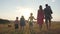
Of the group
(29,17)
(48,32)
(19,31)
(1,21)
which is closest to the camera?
(48,32)

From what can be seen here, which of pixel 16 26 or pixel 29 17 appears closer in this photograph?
pixel 29 17

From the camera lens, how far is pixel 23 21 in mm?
11555

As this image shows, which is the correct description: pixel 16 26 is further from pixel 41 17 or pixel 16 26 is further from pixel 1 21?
pixel 1 21

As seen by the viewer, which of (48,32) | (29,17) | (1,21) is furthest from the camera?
(1,21)

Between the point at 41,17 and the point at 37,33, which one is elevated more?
the point at 41,17

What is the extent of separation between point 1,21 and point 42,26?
31.4ft

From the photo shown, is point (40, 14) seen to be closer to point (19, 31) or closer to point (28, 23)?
point (28, 23)

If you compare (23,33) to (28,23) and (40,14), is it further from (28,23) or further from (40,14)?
(40,14)

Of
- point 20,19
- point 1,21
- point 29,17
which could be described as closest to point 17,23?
point 20,19

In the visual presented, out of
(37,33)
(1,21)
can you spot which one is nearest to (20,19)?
(37,33)

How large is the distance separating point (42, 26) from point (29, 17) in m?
0.84

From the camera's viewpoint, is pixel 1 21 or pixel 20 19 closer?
pixel 20 19

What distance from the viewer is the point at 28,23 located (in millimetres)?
10656

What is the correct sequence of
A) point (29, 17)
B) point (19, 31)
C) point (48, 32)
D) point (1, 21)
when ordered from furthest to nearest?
1. point (1, 21)
2. point (19, 31)
3. point (29, 17)
4. point (48, 32)
